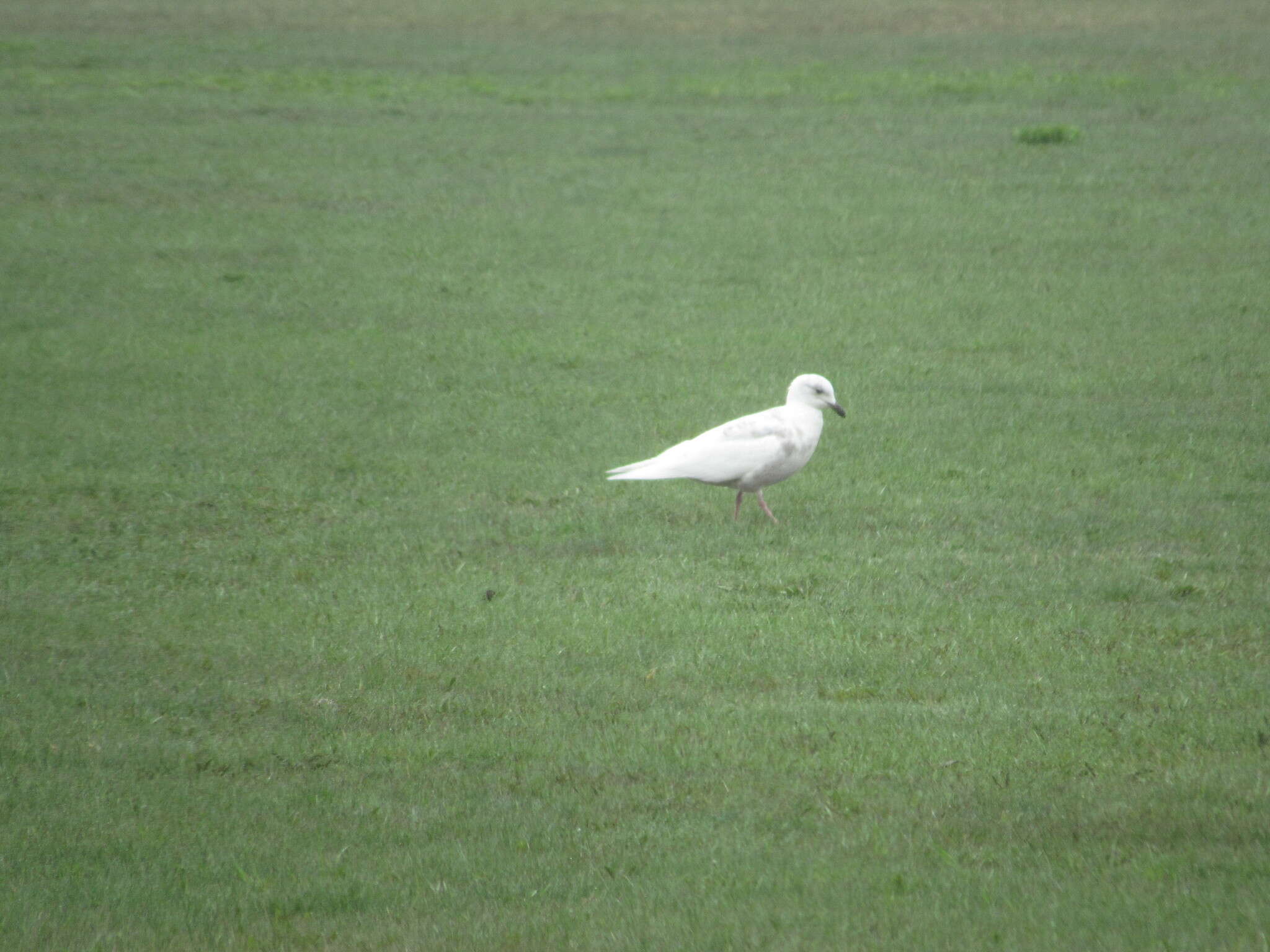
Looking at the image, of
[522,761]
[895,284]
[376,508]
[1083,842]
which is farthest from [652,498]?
[895,284]

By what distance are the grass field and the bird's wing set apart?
0.40 metres

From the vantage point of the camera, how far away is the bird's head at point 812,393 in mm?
10648

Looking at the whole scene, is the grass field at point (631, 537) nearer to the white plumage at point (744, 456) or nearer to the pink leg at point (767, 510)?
the pink leg at point (767, 510)

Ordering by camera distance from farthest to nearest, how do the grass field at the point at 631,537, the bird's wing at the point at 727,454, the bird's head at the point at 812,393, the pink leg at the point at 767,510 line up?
the bird's head at the point at 812,393 → the pink leg at the point at 767,510 → the bird's wing at the point at 727,454 → the grass field at the point at 631,537

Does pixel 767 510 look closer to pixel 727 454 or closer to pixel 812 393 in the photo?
pixel 727 454

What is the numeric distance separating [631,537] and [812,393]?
1.71 m

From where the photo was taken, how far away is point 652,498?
11070 mm

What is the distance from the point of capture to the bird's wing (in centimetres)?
1003

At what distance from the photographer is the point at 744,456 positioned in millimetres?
10023

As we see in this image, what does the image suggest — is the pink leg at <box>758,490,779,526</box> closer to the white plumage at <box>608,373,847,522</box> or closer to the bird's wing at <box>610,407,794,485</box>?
the white plumage at <box>608,373,847,522</box>

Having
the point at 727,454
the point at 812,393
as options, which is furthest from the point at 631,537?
the point at 812,393

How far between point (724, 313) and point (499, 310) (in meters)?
2.40

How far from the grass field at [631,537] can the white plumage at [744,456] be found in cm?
38

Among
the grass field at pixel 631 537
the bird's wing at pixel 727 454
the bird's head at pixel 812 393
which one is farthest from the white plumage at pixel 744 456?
the grass field at pixel 631 537
